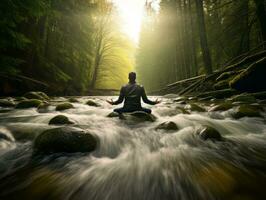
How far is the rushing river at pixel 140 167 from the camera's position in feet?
6.84

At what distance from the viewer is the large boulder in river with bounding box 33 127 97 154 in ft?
10.0

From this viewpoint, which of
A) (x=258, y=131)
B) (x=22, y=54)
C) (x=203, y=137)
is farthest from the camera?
(x=22, y=54)

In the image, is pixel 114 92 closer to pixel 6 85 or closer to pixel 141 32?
pixel 6 85

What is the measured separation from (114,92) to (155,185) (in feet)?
84.0

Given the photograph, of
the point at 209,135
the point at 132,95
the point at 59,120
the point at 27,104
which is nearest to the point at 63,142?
the point at 59,120

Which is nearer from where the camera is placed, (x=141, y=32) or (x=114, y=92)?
(x=114, y=92)

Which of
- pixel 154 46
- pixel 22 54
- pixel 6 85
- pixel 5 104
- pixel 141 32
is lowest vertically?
pixel 5 104

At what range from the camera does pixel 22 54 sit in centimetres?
1366


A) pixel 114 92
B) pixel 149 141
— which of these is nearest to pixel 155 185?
pixel 149 141

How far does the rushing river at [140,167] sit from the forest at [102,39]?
20.3ft

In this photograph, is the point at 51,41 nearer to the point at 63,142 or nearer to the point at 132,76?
the point at 132,76

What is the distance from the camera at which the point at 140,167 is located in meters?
2.71

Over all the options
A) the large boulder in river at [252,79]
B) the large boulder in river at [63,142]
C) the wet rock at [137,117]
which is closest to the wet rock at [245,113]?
the wet rock at [137,117]

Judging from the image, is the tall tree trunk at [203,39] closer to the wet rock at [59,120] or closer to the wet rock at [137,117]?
the wet rock at [137,117]
